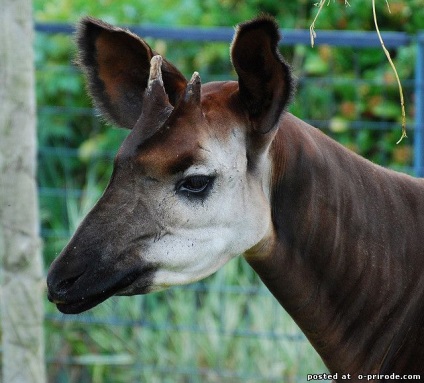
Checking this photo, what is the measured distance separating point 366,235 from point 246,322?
2.96 metres

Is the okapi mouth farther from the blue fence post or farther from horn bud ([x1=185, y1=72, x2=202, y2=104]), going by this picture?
the blue fence post

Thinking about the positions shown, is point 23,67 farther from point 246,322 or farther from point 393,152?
point 393,152

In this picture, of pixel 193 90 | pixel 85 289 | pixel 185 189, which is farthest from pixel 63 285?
pixel 193 90

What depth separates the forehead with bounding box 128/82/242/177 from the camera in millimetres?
2703

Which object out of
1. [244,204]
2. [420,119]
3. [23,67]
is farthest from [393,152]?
[244,204]

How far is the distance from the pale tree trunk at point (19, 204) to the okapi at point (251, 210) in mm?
721

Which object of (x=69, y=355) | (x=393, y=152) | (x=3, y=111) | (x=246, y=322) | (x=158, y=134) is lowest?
(x=69, y=355)

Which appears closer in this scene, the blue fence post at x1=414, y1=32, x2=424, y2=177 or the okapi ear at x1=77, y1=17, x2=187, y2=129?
the okapi ear at x1=77, y1=17, x2=187, y2=129

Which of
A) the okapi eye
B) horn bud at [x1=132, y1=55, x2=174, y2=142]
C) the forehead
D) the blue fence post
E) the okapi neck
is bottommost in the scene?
the blue fence post

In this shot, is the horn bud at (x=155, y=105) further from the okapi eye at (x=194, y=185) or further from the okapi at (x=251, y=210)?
the okapi eye at (x=194, y=185)

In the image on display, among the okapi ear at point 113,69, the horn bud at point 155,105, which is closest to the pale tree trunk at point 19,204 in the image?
the okapi ear at point 113,69

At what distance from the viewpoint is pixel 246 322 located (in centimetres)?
589

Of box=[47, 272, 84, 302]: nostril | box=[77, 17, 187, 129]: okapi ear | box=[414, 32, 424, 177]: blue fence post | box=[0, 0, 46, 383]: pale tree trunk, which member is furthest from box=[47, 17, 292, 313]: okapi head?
box=[414, 32, 424, 177]: blue fence post

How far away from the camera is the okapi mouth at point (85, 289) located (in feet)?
8.66
